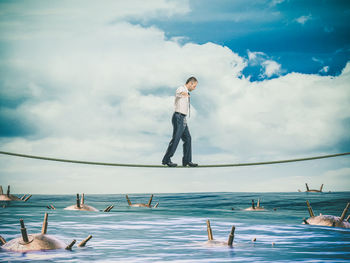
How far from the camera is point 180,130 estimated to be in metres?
10.6

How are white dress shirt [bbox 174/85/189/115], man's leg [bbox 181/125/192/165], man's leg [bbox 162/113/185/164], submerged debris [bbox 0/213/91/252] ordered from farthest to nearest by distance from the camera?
submerged debris [bbox 0/213/91/252], man's leg [bbox 181/125/192/165], man's leg [bbox 162/113/185/164], white dress shirt [bbox 174/85/189/115]

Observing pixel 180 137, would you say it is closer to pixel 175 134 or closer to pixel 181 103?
pixel 175 134

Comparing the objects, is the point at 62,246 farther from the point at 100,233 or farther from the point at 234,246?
the point at 100,233

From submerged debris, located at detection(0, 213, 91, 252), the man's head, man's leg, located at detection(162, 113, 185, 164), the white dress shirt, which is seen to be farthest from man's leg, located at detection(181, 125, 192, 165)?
submerged debris, located at detection(0, 213, 91, 252)

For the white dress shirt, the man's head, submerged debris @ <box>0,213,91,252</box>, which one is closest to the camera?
the man's head

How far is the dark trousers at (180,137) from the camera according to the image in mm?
10500

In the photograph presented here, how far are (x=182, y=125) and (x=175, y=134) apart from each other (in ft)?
0.89

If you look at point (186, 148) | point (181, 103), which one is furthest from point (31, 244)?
point (181, 103)

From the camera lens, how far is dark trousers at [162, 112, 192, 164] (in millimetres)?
10500

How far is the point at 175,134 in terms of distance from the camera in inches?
416

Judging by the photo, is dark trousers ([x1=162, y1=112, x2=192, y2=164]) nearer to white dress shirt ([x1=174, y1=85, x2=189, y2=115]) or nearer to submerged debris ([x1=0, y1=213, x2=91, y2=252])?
white dress shirt ([x1=174, y1=85, x2=189, y2=115])

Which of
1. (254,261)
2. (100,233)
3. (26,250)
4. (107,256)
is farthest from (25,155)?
(100,233)

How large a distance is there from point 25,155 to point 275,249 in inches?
358

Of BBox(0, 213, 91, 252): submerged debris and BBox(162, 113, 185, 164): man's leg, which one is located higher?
BBox(162, 113, 185, 164): man's leg
